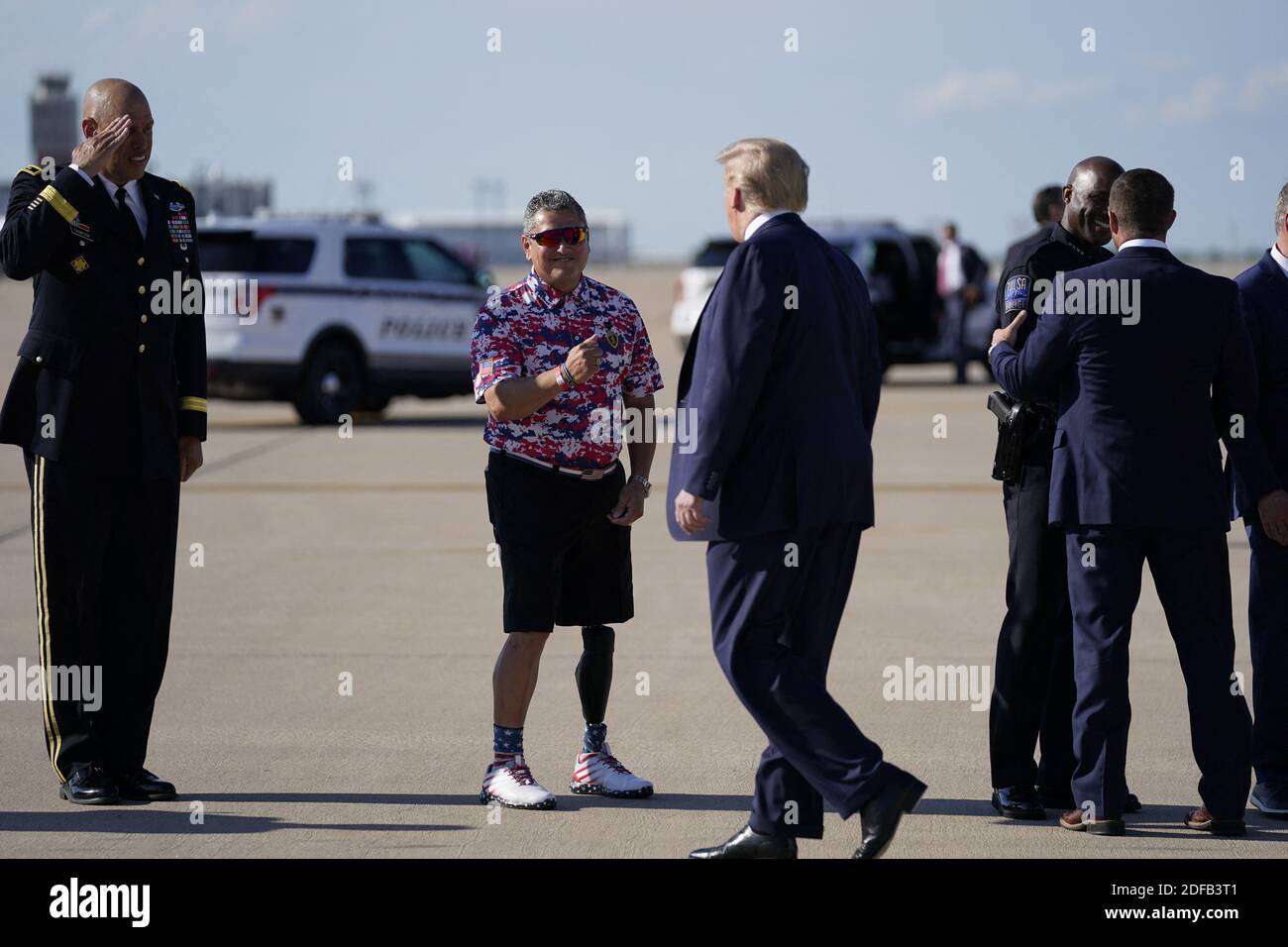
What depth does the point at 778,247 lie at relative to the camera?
4859mm

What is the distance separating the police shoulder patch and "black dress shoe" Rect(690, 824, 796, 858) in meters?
1.73

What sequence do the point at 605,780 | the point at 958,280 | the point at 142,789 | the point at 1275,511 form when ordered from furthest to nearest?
the point at 958,280 → the point at 605,780 → the point at 142,789 → the point at 1275,511

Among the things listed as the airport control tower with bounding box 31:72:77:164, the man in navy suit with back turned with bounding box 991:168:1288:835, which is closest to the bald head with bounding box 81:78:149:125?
the man in navy suit with back turned with bounding box 991:168:1288:835

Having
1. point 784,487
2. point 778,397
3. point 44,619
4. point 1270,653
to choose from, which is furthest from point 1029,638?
point 44,619

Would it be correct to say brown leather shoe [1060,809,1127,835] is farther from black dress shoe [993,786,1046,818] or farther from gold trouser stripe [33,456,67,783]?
gold trouser stripe [33,456,67,783]

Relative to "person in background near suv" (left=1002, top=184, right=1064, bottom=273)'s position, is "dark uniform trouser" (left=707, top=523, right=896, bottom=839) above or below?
below

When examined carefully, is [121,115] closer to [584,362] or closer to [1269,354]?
[584,362]

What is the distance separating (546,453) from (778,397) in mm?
990

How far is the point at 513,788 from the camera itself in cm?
564

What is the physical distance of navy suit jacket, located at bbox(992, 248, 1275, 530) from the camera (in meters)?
5.21

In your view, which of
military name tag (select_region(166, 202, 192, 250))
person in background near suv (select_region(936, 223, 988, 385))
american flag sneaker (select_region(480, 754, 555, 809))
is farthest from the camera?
person in background near suv (select_region(936, 223, 988, 385))

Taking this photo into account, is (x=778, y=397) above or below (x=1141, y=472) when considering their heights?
above
